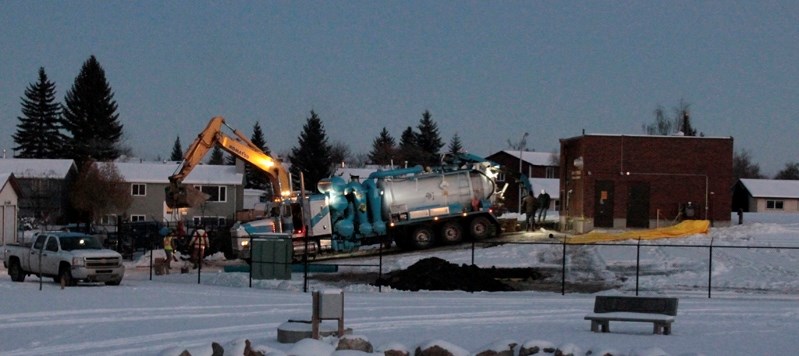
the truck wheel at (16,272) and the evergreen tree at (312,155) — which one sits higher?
the evergreen tree at (312,155)

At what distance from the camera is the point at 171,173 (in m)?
82.1

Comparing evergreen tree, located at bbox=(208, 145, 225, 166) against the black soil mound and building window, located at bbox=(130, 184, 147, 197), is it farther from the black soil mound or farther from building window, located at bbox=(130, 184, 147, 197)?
the black soil mound

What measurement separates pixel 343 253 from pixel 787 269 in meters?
17.6

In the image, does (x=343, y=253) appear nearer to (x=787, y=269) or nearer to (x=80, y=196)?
(x=787, y=269)

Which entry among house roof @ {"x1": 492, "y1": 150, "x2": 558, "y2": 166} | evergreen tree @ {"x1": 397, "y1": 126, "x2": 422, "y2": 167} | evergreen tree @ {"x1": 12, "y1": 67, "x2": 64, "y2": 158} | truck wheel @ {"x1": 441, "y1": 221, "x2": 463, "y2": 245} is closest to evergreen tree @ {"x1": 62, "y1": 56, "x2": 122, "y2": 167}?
evergreen tree @ {"x1": 12, "y1": 67, "x2": 64, "y2": 158}

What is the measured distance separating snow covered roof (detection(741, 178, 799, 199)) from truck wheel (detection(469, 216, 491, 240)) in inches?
2226

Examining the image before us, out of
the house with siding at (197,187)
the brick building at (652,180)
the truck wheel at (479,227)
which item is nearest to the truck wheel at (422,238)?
the truck wheel at (479,227)

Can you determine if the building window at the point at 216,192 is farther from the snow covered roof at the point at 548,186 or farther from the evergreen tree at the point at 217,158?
the evergreen tree at the point at 217,158

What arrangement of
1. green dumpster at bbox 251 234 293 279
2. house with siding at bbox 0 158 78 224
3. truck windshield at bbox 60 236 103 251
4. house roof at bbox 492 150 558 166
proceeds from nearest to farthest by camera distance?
truck windshield at bbox 60 236 103 251, green dumpster at bbox 251 234 293 279, house with siding at bbox 0 158 78 224, house roof at bbox 492 150 558 166

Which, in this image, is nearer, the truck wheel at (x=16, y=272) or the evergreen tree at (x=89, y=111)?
the truck wheel at (x=16, y=272)

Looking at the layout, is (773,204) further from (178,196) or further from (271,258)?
(271,258)

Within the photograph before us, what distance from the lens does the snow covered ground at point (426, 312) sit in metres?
17.8

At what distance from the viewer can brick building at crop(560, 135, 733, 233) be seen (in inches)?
1895

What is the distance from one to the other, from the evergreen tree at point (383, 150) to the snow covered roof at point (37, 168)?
5077 centimetres
